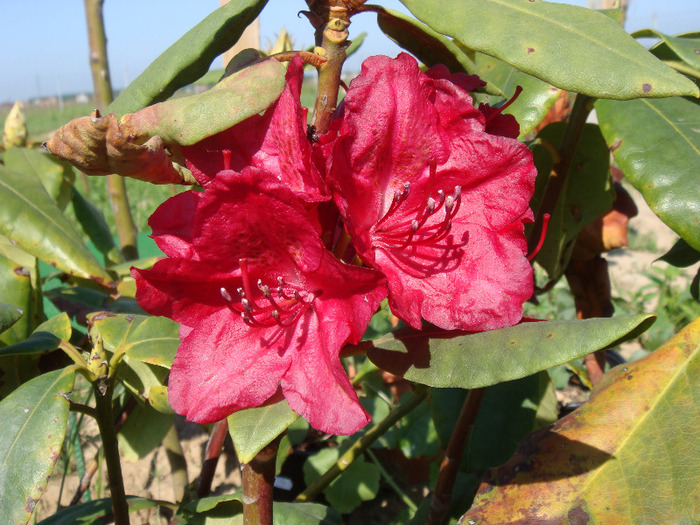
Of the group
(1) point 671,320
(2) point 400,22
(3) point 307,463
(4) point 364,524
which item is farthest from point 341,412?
(1) point 671,320

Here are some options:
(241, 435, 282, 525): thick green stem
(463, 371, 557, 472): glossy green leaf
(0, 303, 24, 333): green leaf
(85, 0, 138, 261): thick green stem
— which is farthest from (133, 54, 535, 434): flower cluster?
(85, 0, 138, 261): thick green stem

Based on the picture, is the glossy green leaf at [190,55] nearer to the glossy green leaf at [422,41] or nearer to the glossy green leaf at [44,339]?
the glossy green leaf at [422,41]

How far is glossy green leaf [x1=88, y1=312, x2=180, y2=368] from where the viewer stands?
0.80m

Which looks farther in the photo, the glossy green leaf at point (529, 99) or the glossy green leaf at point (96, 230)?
the glossy green leaf at point (96, 230)

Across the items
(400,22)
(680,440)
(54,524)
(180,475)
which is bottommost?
(180,475)

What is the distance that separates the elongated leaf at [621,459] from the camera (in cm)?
76

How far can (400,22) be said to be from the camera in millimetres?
719

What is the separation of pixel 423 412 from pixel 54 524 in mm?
871

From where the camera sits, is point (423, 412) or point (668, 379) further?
point (423, 412)

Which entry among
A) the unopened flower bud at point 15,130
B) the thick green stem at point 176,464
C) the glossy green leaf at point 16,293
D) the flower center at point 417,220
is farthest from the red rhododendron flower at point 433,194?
→ the unopened flower bud at point 15,130

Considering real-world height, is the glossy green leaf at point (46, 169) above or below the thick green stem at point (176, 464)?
above

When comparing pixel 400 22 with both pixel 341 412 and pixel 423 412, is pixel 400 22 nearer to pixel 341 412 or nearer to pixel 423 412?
pixel 341 412

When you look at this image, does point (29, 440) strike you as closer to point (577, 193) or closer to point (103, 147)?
point (103, 147)

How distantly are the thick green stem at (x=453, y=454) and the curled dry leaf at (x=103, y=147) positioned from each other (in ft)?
1.99
